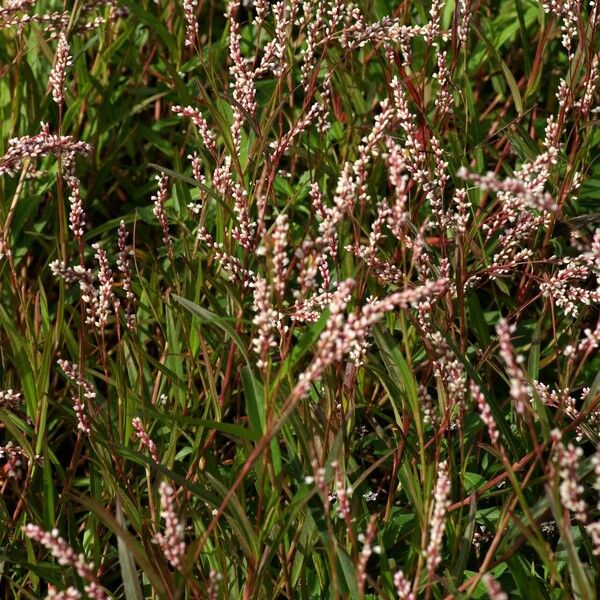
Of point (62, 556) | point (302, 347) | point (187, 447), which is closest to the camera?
point (62, 556)

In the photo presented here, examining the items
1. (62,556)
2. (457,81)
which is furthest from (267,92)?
(62,556)

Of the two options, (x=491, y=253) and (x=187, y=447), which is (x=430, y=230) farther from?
(x=187, y=447)

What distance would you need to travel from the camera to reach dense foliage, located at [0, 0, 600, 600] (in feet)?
5.99

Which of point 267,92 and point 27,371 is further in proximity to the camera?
point 267,92

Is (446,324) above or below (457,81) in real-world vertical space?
below

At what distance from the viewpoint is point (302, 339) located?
1967 millimetres

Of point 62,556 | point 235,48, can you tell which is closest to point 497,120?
point 235,48

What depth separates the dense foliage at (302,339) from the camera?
1.83m

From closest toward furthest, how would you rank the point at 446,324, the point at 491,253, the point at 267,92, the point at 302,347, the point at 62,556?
the point at 62,556 → the point at 302,347 → the point at 446,324 → the point at 491,253 → the point at 267,92

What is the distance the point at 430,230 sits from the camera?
3.08m

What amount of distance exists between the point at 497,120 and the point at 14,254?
1.59 metres


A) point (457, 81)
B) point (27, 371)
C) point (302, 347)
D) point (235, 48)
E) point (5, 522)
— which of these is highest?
point (235, 48)

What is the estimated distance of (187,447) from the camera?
100 inches

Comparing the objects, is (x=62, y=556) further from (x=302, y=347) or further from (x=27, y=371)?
(x=27, y=371)
